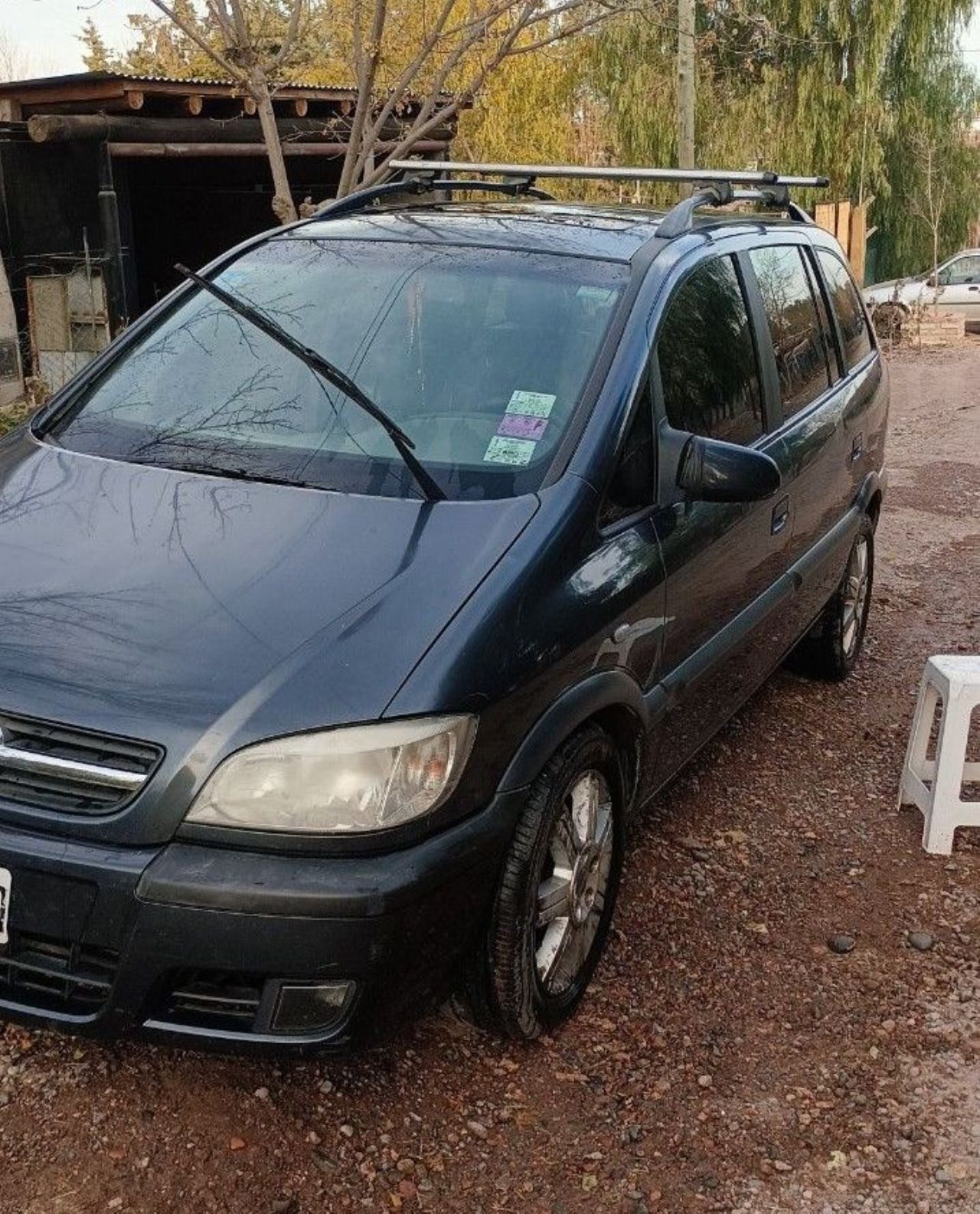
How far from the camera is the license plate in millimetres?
2457

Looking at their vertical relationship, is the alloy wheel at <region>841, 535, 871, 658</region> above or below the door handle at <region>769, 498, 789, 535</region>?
below

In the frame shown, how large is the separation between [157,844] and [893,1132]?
5.62 ft

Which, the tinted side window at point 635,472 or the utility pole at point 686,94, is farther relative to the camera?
the utility pole at point 686,94

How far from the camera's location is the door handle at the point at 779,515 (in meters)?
4.33

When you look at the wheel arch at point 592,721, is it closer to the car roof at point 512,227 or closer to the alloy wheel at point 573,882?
the alloy wheel at point 573,882

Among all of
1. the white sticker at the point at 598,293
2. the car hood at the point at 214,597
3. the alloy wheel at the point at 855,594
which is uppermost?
the white sticker at the point at 598,293

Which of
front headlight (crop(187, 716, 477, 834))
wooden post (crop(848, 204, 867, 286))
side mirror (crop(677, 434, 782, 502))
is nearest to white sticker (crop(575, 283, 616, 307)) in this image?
side mirror (crop(677, 434, 782, 502))

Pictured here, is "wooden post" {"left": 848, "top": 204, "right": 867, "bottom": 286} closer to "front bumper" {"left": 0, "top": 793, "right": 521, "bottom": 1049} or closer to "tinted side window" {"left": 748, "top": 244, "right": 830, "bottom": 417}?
"tinted side window" {"left": 748, "top": 244, "right": 830, "bottom": 417}

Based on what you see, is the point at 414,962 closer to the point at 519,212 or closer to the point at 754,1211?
the point at 754,1211

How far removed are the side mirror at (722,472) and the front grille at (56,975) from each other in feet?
5.89

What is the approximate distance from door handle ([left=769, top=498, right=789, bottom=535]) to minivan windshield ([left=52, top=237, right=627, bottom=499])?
3.49ft

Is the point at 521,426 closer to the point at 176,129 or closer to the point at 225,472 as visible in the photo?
the point at 225,472

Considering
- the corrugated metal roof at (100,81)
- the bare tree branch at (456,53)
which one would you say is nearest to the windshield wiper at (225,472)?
the bare tree branch at (456,53)

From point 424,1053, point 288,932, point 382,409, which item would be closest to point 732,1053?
point 424,1053
